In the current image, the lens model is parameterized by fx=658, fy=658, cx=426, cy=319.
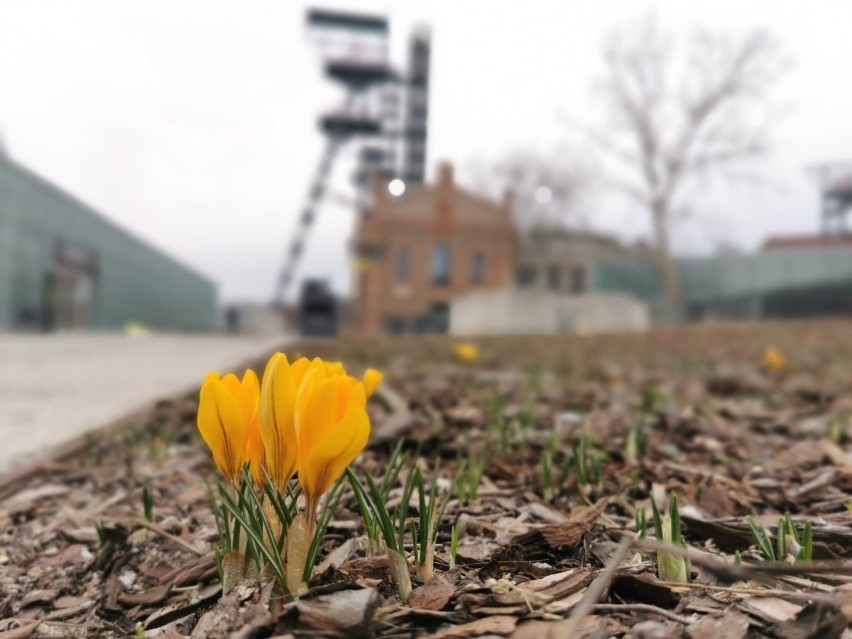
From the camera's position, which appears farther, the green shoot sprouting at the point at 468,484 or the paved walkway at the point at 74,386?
the paved walkway at the point at 74,386

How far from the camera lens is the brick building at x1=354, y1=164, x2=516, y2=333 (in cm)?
3088

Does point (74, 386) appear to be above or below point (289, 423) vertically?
below

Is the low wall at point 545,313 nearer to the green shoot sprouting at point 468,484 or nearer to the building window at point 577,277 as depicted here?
the building window at point 577,277

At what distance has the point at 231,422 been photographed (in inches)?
32.9

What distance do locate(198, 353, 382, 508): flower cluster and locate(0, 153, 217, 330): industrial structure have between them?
65.7 ft

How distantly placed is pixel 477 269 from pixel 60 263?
1806cm

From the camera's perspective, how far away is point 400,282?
101 ft

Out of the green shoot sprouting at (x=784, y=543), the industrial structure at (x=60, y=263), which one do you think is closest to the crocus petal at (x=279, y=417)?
the green shoot sprouting at (x=784, y=543)

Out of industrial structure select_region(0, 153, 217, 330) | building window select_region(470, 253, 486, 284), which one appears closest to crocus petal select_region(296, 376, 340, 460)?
industrial structure select_region(0, 153, 217, 330)

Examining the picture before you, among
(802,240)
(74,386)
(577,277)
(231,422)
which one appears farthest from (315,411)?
(802,240)

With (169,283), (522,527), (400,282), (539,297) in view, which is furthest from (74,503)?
(169,283)

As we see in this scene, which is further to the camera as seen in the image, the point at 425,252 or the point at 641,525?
the point at 425,252

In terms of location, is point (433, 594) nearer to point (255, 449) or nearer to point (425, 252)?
point (255, 449)

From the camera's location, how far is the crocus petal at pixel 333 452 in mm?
753
